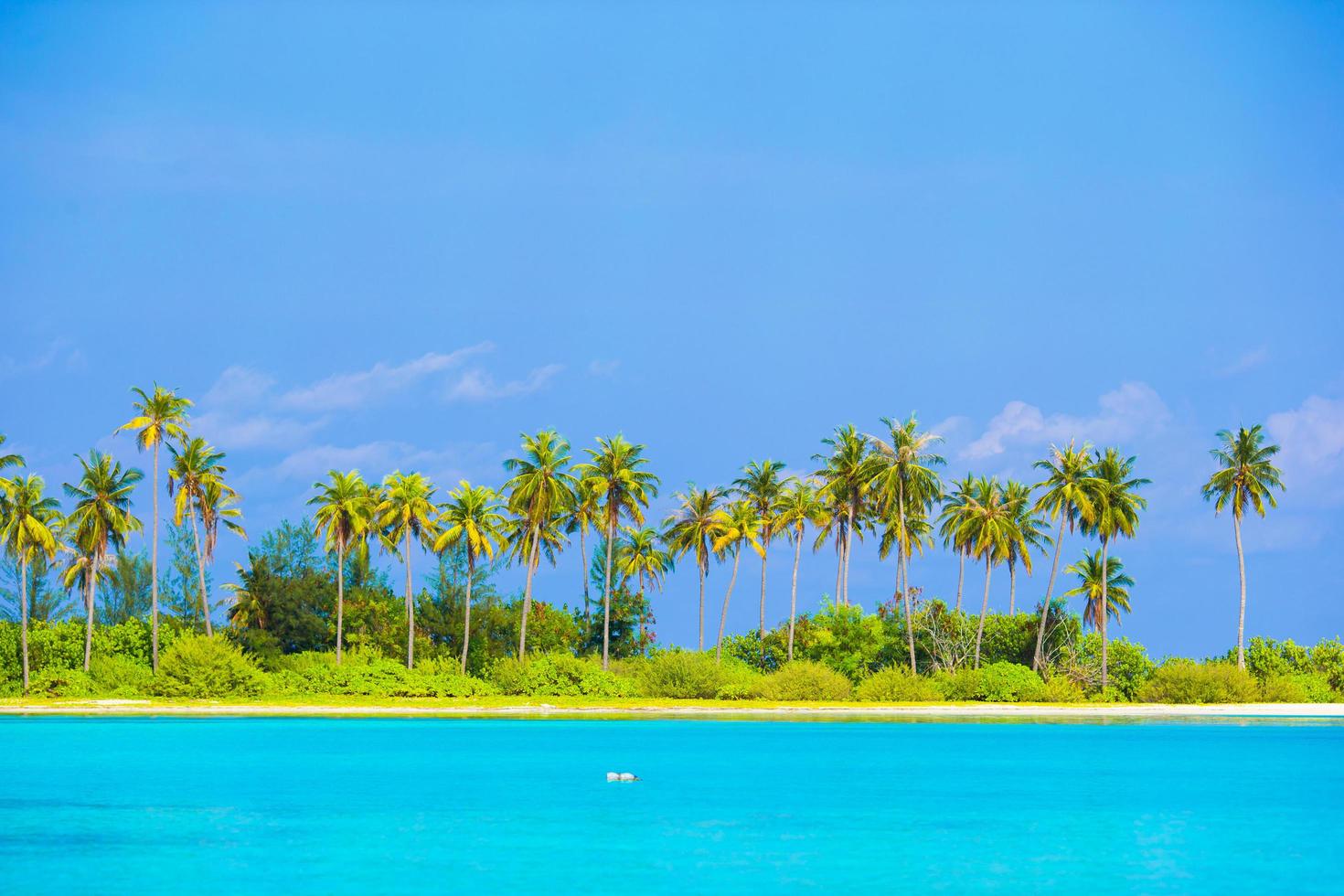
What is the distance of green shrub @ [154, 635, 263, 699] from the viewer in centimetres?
6631

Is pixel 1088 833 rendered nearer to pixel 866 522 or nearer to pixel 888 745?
pixel 888 745

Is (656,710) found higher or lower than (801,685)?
lower

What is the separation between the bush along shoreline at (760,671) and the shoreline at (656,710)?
2.74 metres

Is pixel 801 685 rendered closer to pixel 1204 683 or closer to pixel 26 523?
pixel 1204 683

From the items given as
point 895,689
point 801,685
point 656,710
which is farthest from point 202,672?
point 895,689

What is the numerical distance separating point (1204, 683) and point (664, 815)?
1995 inches

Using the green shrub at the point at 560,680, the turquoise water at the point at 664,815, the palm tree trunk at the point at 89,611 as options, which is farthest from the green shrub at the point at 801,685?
the palm tree trunk at the point at 89,611

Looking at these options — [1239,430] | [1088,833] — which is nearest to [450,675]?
[1239,430]

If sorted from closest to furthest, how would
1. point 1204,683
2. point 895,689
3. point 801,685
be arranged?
point 801,685, point 895,689, point 1204,683

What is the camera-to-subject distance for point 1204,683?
2781 inches

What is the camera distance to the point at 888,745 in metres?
46.1

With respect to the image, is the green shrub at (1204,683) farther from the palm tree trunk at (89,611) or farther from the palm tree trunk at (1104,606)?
the palm tree trunk at (89,611)

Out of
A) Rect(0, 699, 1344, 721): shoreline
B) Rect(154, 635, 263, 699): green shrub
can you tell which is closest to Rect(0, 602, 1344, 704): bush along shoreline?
Rect(154, 635, 263, 699): green shrub

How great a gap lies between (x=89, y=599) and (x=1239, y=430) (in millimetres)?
60818
